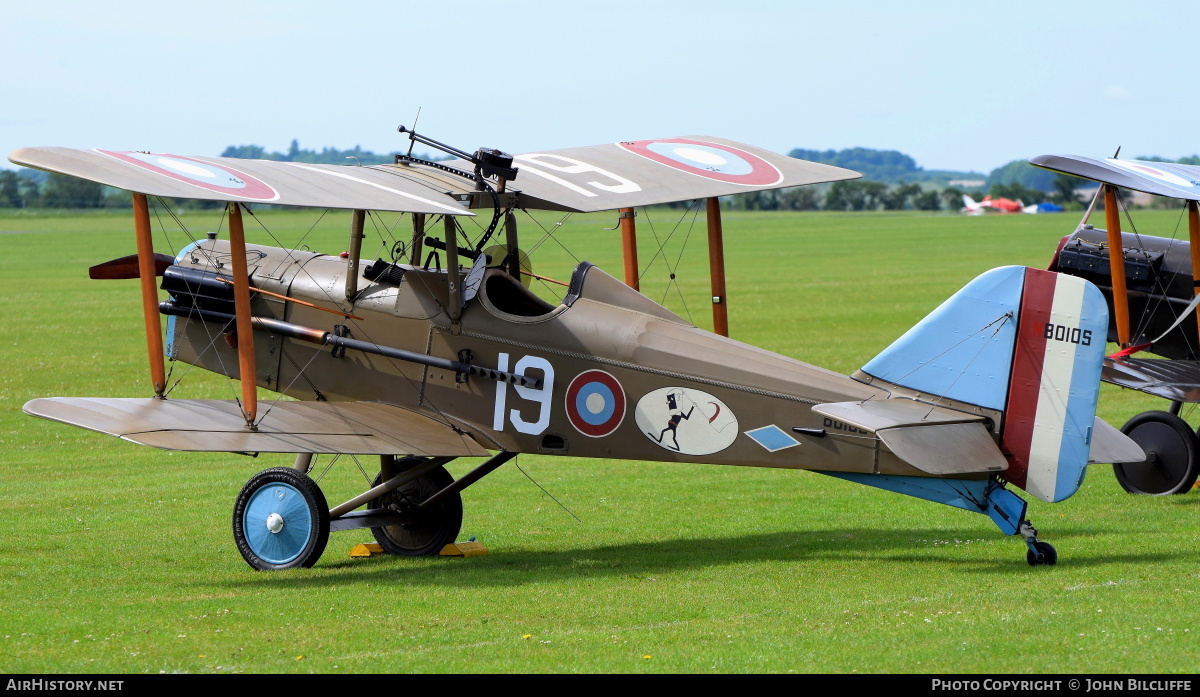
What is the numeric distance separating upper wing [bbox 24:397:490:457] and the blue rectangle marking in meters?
1.83

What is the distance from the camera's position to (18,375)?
22.5 m

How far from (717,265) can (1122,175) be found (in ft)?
11.2

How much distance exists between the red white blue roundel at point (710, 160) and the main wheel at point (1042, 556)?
385 cm

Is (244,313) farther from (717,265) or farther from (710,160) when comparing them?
(710,160)

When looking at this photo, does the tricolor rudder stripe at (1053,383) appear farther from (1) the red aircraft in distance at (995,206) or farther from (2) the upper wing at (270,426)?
(1) the red aircraft in distance at (995,206)

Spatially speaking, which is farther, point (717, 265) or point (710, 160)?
point (710, 160)

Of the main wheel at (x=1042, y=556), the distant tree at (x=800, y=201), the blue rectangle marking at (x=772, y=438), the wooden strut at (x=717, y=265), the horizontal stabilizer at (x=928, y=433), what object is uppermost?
the wooden strut at (x=717, y=265)

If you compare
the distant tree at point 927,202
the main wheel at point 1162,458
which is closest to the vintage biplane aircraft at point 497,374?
the main wheel at point 1162,458

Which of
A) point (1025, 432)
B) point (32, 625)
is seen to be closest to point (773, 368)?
point (1025, 432)

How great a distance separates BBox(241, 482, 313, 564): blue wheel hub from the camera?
29.3 ft

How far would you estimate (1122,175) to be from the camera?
11172 millimetres

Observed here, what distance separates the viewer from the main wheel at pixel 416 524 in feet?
32.7

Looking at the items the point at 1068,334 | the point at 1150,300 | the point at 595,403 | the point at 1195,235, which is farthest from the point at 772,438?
the point at 1150,300

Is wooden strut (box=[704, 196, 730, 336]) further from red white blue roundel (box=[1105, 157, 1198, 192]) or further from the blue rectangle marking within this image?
red white blue roundel (box=[1105, 157, 1198, 192])
